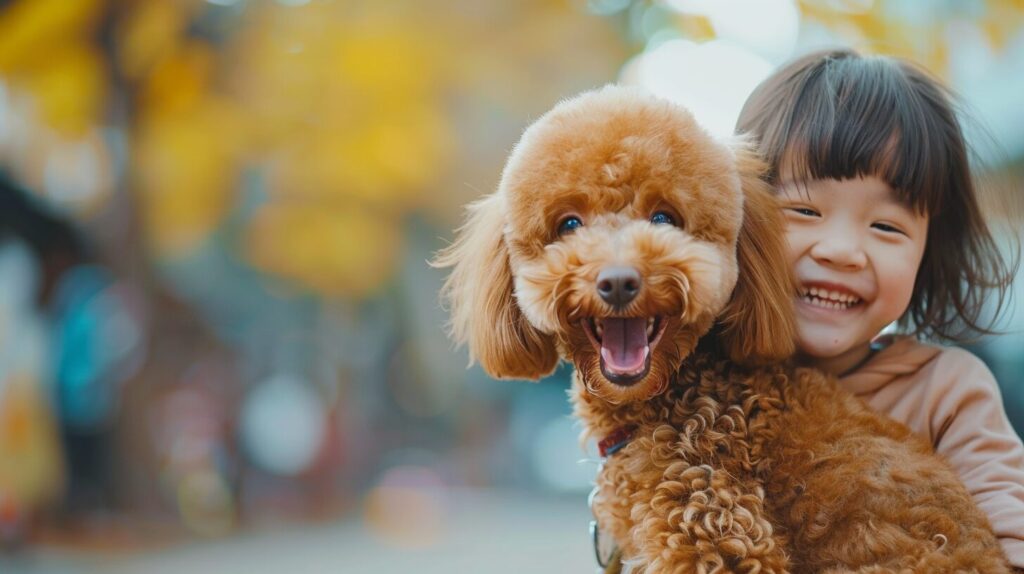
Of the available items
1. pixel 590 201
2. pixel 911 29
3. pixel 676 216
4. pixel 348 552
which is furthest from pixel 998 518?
pixel 348 552

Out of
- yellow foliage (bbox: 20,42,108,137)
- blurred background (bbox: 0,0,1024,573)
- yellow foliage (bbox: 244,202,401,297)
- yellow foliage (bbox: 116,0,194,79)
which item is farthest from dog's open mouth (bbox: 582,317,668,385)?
yellow foliage (bbox: 244,202,401,297)

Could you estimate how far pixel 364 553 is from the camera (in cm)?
952

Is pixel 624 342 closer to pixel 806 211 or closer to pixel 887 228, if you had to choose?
pixel 806 211

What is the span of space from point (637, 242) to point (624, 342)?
203mm

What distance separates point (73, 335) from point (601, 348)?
903 centimetres

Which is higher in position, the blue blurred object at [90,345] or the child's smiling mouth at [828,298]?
the blue blurred object at [90,345]

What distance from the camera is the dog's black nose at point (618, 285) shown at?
1.65 meters

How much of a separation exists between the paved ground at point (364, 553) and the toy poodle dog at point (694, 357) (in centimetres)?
524

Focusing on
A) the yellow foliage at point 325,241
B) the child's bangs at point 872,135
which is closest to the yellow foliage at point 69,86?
the yellow foliage at point 325,241

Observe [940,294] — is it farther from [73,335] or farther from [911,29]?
[73,335]

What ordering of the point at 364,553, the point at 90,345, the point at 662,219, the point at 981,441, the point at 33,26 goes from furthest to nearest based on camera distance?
the point at 90,345, the point at 364,553, the point at 33,26, the point at 981,441, the point at 662,219

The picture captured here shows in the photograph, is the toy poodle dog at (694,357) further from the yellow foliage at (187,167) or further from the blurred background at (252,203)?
the yellow foliage at (187,167)

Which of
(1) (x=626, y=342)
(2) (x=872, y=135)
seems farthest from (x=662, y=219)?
(2) (x=872, y=135)

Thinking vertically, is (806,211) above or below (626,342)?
above
